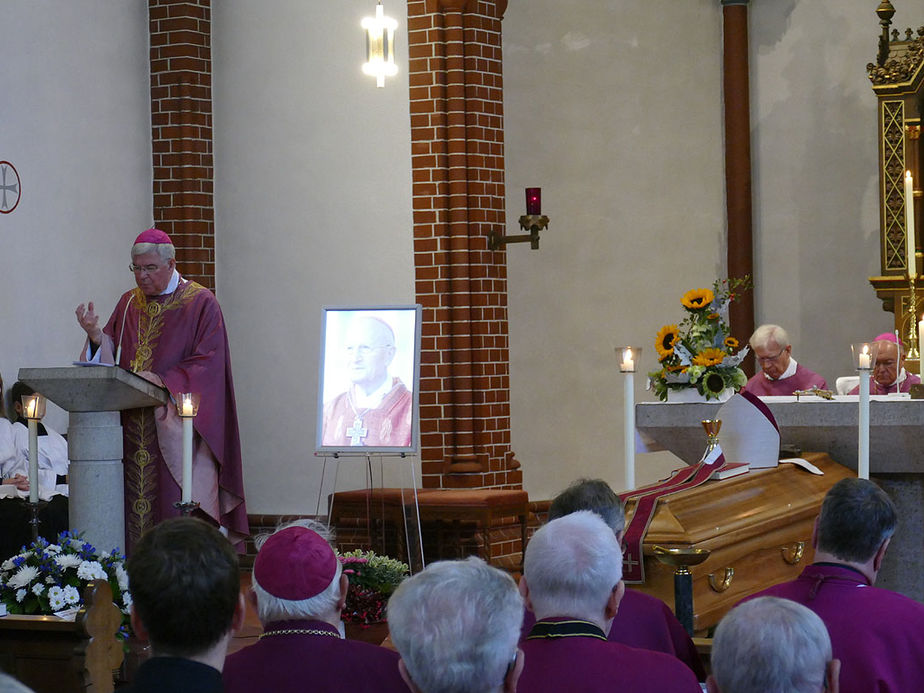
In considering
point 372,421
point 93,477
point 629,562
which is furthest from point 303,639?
point 372,421

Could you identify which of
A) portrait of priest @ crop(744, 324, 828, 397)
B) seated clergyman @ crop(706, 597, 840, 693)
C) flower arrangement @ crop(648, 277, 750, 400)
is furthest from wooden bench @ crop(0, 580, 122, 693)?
portrait of priest @ crop(744, 324, 828, 397)

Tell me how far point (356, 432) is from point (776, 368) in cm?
253

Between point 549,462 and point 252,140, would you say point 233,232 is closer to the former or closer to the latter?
point 252,140

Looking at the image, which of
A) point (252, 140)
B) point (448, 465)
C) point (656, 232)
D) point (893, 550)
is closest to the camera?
point (893, 550)

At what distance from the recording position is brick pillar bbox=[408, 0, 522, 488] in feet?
28.0

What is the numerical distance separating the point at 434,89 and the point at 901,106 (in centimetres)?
304

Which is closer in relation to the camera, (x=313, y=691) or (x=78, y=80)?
(x=313, y=691)

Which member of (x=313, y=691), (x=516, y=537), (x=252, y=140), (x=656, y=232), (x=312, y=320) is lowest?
(x=516, y=537)

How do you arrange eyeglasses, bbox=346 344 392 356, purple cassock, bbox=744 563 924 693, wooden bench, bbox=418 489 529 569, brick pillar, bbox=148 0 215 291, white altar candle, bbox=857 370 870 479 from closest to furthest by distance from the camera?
purple cassock, bbox=744 563 924 693 < white altar candle, bbox=857 370 870 479 < eyeglasses, bbox=346 344 392 356 < wooden bench, bbox=418 489 529 569 < brick pillar, bbox=148 0 215 291

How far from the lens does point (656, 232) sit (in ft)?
32.2

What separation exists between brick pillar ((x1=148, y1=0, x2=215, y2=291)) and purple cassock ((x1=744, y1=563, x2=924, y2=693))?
689 cm

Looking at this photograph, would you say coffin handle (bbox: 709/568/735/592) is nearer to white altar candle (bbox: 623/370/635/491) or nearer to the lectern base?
white altar candle (bbox: 623/370/635/491)

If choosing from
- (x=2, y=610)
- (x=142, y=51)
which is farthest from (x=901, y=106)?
Answer: (x=2, y=610)

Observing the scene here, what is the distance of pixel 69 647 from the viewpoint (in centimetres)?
438
